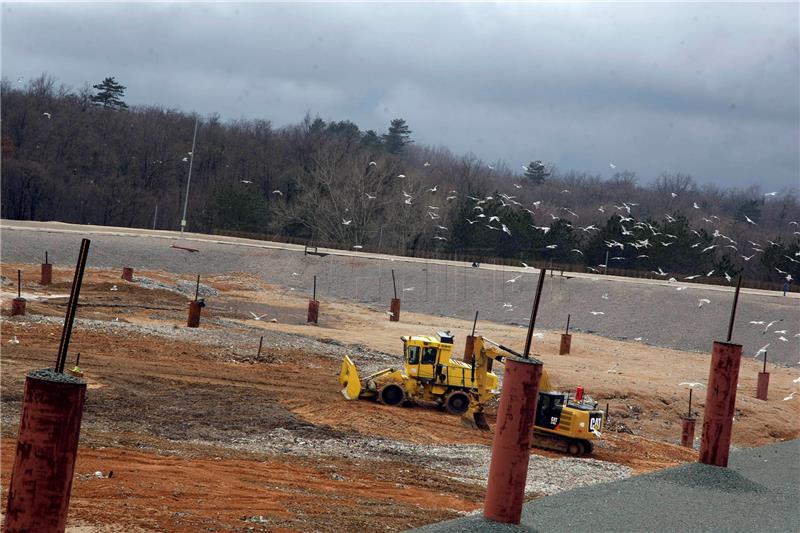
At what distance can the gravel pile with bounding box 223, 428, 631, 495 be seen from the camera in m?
22.0

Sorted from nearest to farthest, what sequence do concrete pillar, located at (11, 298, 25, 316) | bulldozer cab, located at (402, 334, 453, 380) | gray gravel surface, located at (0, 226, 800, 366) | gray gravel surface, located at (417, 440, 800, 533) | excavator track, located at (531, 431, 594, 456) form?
gray gravel surface, located at (417, 440, 800, 533), excavator track, located at (531, 431, 594, 456), bulldozer cab, located at (402, 334, 453, 380), concrete pillar, located at (11, 298, 25, 316), gray gravel surface, located at (0, 226, 800, 366)

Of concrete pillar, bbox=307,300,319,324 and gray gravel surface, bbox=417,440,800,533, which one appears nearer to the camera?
gray gravel surface, bbox=417,440,800,533

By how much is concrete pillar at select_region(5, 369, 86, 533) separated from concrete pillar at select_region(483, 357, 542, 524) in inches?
188

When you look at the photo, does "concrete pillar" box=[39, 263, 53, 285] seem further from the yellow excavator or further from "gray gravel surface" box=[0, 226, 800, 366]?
the yellow excavator

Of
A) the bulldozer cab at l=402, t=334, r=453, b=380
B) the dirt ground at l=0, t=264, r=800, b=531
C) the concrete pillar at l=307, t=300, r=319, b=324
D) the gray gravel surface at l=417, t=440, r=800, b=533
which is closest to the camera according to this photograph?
the gray gravel surface at l=417, t=440, r=800, b=533

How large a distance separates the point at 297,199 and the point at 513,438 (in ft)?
316

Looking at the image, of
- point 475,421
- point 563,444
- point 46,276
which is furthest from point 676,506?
point 46,276

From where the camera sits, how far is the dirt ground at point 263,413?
16594 millimetres

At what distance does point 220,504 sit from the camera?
16281mm

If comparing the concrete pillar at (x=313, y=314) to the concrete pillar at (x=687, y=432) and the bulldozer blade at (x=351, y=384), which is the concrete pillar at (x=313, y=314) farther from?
the concrete pillar at (x=687, y=432)

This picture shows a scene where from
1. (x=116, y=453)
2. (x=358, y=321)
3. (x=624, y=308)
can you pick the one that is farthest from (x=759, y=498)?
(x=624, y=308)

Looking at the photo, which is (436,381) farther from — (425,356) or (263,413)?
(263,413)

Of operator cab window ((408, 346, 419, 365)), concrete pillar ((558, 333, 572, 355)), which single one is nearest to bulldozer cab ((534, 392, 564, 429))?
operator cab window ((408, 346, 419, 365))

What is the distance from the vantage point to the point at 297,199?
106062 mm
